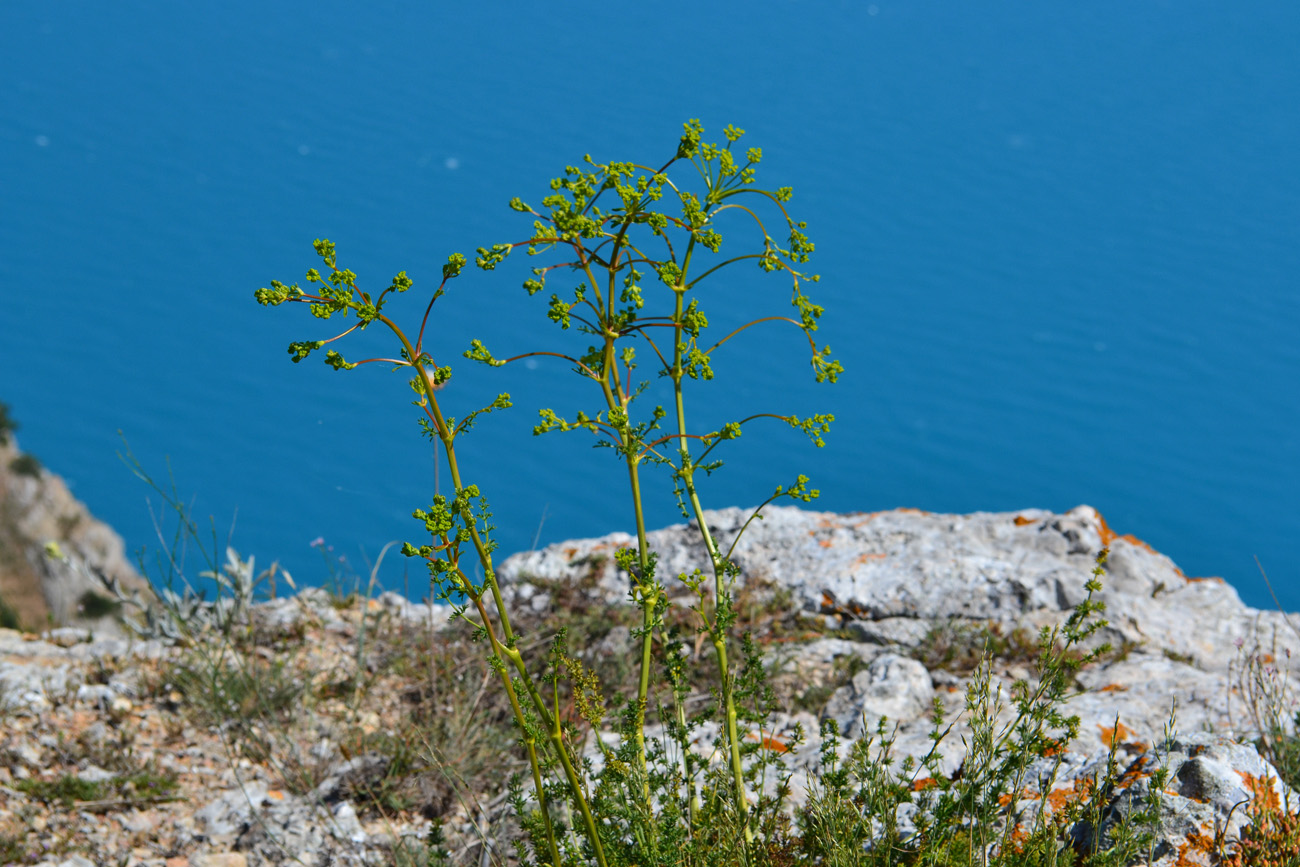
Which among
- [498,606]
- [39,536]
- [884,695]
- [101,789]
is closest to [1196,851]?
[884,695]

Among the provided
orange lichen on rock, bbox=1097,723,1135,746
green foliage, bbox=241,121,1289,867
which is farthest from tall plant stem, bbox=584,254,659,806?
orange lichen on rock, bbox=1097,723,1135,746

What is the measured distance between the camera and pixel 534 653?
3365 millimetres

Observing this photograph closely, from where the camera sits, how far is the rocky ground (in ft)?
8.21

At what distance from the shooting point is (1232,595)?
3.75 meters

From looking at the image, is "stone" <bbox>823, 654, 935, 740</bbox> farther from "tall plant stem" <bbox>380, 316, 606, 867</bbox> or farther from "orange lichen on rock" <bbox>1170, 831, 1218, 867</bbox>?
"tall plant stem" <bbox>380, 316, 606, 867</bbox>

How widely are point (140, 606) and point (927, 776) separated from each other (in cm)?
279

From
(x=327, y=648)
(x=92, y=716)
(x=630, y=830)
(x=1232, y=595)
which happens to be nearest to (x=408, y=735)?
(x=327, y=648)

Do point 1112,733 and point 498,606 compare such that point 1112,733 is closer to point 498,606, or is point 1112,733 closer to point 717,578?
point 717,578

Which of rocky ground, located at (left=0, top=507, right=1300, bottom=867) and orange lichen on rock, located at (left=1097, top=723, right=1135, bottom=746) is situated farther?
rocky ground, located at (left=0, top=507, right=1300, bottom=867)

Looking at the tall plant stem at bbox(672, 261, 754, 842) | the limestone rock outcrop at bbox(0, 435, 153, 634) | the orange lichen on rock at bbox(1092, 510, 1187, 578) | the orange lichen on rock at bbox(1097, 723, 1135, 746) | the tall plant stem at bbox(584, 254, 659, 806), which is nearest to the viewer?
the tall plant stem at bbox(584, 254, 659, 806)

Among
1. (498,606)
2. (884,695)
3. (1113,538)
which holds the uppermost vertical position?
(1113,538)

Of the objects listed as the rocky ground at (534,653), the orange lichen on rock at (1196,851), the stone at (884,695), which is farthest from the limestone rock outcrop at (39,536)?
the orange lichen on rock at (1196,851)

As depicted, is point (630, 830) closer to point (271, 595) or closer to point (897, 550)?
point (897, 550)

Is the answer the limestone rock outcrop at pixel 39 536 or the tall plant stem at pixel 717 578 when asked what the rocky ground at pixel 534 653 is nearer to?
the tall plant stem at pixel 717 578
